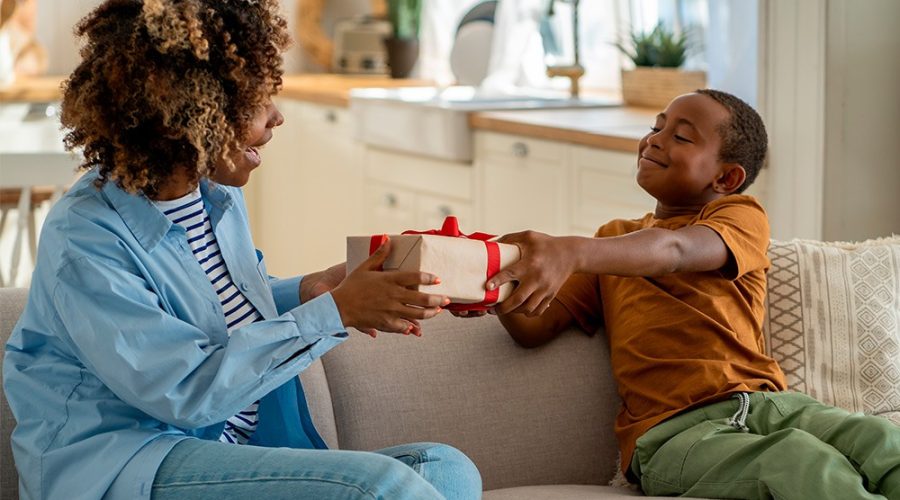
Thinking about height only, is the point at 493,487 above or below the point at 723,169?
below

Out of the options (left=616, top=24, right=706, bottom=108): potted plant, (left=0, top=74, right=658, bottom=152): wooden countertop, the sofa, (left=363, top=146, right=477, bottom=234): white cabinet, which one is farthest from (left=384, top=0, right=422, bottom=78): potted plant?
the sofa

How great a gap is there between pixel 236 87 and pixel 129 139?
136 millimetres

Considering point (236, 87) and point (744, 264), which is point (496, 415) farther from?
point (236, 87)

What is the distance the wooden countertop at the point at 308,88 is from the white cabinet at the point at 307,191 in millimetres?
40

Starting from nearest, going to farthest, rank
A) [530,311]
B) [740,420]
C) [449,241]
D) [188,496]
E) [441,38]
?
[188,496], [449,241], [530,311], [740,420], [441,38]

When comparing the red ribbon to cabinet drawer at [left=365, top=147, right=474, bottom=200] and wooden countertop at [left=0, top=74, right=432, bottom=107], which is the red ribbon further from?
wooden countertop at [left=0, top=74, right=432, bottom=107]

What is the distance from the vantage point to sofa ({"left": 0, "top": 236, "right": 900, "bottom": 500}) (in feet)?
6.40

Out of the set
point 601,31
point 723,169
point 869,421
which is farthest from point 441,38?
point 869,421

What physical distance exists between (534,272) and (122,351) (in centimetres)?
54

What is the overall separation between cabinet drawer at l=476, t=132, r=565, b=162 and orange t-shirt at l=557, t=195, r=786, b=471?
1360 millimetres

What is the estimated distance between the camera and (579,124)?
3.34m

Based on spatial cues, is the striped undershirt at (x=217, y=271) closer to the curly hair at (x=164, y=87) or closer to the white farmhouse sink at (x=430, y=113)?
the curly hair at (x=164, y=87)

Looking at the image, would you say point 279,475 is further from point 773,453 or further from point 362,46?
point 362,46

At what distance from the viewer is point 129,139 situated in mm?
1443
